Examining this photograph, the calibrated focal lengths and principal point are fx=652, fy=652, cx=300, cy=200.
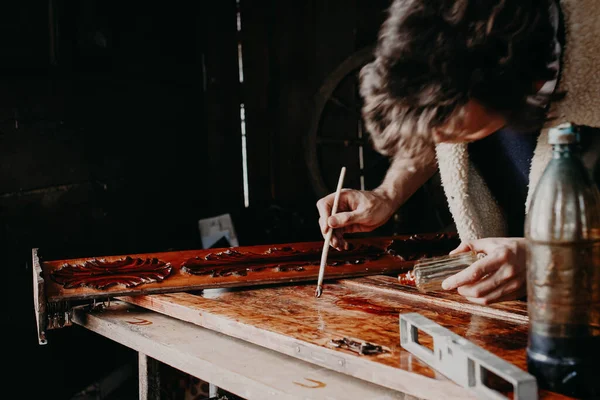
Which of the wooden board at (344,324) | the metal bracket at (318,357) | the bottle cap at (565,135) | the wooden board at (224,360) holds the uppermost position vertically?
the bottle cap at (565,135)

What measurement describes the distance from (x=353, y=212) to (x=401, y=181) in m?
0.37

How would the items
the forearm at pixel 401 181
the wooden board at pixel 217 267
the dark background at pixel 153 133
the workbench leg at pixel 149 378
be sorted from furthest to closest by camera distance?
the dark background at pixel 153 133, the forearm at pixel 401 181, the wooden board at pixel 217 267, the workbench leg at pixel 149 378

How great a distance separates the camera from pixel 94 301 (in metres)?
2.12

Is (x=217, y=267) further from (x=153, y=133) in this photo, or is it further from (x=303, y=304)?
(x=153, y=133)

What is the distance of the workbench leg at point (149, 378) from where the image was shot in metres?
1.99

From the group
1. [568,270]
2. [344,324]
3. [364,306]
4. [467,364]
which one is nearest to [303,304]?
[364,306]

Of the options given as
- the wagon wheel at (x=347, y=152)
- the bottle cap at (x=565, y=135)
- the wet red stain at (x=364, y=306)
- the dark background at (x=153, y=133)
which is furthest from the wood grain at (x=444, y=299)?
the wagon wheel at (x=347, y=152)

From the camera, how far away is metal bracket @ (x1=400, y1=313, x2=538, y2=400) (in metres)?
1.06

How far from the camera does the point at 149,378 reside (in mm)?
2000

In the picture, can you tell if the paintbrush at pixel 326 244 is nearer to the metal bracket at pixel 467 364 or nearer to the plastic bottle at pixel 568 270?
the metal bracket at pixel 467 364

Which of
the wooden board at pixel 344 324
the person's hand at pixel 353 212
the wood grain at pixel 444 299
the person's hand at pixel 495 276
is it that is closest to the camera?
the wooden board at pixel 344 324

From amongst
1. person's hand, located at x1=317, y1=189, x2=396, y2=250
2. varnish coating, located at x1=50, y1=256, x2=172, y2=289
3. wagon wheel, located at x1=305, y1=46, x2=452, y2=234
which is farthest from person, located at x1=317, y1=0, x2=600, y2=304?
wagon wheel, located at x1=305, y1=46, x2=452, y2=234

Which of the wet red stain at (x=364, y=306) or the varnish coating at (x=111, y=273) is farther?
the varnish coating at (x=111, y=273)

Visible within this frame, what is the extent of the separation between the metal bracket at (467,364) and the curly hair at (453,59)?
499 millimetres
